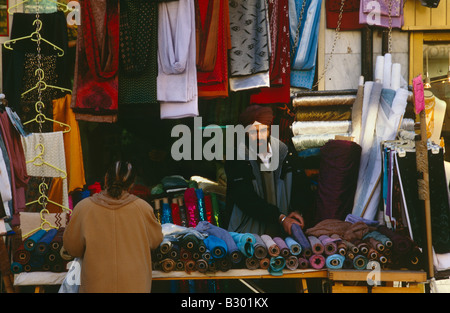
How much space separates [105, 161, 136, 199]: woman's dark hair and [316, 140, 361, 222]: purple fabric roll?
1983mm

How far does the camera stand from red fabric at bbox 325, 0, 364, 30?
5.35 metres

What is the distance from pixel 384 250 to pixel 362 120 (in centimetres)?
141

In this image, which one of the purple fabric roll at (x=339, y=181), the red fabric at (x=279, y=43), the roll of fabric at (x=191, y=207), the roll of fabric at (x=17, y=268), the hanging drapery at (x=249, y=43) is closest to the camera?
the roll of fabric at (x=17, y=268)

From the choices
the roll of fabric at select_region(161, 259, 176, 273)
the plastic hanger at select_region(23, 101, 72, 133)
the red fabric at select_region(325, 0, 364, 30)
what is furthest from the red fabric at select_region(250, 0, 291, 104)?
the roll of fabric at select_region(161, 259, 176, 273)

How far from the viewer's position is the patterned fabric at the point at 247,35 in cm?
487

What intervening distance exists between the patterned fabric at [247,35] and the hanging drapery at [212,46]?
0.30 feet

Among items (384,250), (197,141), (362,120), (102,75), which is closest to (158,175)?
(197,141)

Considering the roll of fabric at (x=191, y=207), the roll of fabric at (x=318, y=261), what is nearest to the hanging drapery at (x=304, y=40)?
the roll of fabric at (x=191, y=207)

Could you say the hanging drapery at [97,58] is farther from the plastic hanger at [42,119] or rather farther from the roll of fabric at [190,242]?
the roll of fabric at [190,242]

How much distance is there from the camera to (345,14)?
17.6 feet

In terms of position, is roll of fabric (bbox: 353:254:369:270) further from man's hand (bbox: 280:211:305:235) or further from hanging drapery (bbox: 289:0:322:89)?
hanging drapery (bbox: 289:0:322:89)

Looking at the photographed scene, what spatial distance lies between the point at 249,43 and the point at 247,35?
8cm
